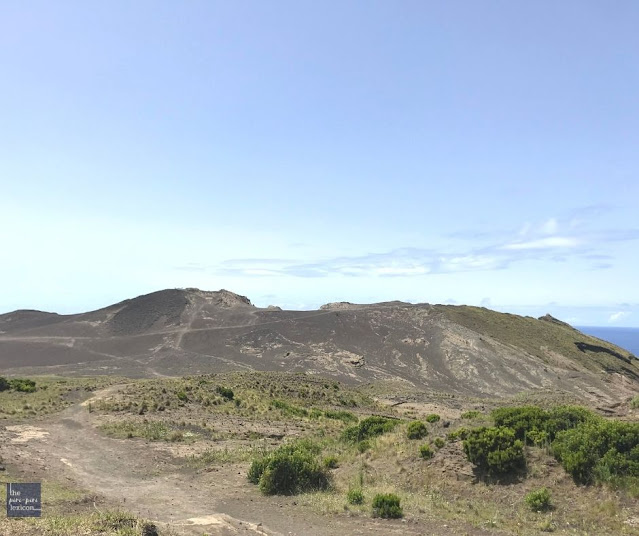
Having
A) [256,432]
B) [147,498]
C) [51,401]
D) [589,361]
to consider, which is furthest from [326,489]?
[589,361]

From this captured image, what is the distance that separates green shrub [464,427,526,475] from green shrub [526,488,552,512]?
1377mm

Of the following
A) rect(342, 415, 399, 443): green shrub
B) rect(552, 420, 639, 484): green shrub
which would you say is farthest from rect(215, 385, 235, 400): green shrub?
rect(552, 420, 639, 484): green shrub

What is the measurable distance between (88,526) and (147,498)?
23.3ft

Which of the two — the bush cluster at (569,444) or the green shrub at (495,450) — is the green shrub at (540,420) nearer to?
the bush cluster at (569,444)

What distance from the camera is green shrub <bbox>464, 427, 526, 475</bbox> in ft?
47.7

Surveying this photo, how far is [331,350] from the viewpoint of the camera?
2933 inches

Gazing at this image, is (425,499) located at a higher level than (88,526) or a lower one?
lower

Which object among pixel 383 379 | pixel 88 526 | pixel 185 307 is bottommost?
pixel 383 379

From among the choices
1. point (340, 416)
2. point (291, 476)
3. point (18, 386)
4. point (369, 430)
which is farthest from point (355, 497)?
point (18, 386)

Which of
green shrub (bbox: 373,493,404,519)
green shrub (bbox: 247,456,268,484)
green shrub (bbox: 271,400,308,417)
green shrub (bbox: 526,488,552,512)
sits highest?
green shrub (bbox: 526,488,552,512)

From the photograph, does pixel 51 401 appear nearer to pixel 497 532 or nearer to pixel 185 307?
pixel 497 532

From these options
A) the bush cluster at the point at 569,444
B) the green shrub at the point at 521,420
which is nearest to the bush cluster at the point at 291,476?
the bush cluster at the point at 569,444

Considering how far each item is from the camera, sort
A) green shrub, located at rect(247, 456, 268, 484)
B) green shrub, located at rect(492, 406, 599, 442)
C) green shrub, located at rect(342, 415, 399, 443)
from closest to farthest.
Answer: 1. green shrub, located at rect(492, 406, 599, 442)
2. green shrub, located at rect(247, 456, 268, 484)
3. green shrub, located at rect(342, 415, 399, 443)

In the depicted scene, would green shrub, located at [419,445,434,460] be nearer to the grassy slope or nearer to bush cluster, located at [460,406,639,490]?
bush cluster, located at [460,406,639,490]
